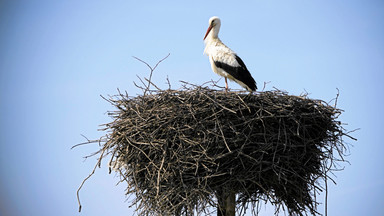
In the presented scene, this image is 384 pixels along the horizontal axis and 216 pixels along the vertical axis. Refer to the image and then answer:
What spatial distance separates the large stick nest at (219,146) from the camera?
578cm

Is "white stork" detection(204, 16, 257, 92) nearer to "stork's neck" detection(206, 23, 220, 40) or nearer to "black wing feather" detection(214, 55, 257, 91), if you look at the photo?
"black wing feather" detection(214, 55, 257, 91)

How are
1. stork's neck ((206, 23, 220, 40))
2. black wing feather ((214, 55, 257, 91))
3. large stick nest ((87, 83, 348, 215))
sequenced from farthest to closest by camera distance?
1. stork's neck ((206, 23, 220, 40))
2. black wing feather ((214, 55, 257, 91))
3. large stick nest ((87, 83, 348, 215))

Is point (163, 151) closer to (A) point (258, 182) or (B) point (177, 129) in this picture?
(B) point (177, 129)

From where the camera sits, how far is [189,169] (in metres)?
5.86

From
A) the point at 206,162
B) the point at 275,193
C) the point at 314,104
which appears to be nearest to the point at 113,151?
the point at 206,162

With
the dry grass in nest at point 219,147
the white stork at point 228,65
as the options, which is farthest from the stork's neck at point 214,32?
the dry grass in nest at point 219,147

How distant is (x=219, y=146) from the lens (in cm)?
573

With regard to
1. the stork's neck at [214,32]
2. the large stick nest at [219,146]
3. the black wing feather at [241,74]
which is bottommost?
the large stick nest at [219,146]

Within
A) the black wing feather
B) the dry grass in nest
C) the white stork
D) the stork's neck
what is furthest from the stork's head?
the dry grass in nest

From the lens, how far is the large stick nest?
5.78 meters

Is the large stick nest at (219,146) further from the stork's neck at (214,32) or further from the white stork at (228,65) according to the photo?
the stork's neck at (214,32)

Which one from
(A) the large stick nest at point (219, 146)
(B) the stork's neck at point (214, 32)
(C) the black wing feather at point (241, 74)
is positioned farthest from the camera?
(B) the stork's neck at point (214, 32)

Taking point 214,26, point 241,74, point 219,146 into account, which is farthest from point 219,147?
point 214,26

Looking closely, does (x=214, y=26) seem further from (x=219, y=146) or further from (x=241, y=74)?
(x=219, y=146)
